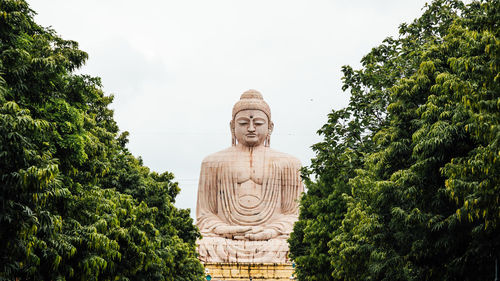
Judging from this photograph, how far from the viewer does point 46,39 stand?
16.6 meters

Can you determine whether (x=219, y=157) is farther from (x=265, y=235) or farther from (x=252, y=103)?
(x=265, y=235)

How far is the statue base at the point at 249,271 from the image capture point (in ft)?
137

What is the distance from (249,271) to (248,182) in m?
6.22

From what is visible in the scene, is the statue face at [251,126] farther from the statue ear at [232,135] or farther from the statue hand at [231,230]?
the statue hand at [231,230]

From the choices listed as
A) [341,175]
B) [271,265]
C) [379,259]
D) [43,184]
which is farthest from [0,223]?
[271,265]

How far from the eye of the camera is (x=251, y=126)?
45812mm

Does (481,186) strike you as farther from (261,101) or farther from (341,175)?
(261,101)

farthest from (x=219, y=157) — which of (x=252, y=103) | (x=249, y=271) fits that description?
(x=249, y=271)

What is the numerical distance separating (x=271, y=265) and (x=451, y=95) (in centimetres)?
2807

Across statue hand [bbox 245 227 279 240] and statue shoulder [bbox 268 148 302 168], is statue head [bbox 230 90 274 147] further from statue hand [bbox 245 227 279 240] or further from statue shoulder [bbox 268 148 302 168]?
statue hand [bbox 245 227 279 240]

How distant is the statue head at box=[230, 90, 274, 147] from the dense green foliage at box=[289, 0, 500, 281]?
70.2ft

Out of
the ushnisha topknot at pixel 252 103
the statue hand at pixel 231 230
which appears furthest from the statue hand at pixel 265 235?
the ushnisha topknot at pixel 252 103

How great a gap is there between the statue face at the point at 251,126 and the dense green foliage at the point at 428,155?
2136 cm

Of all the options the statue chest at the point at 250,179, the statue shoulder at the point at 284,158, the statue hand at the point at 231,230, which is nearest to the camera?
the statue hand at the point at 231,230
